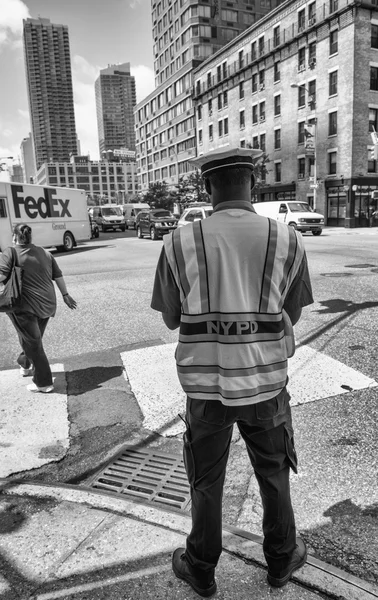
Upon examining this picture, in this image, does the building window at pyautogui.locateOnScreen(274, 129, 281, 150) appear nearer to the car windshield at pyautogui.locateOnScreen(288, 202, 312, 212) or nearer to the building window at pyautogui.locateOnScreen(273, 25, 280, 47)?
the building window at pyautogui.locateOnScreen(273, 25, 280, 47)

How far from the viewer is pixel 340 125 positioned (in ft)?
115

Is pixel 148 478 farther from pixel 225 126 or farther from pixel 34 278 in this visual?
pixel 225 126

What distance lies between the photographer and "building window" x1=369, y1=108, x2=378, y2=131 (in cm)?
3462

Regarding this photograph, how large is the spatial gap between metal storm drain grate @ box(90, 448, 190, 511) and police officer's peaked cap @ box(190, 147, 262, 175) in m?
2.07

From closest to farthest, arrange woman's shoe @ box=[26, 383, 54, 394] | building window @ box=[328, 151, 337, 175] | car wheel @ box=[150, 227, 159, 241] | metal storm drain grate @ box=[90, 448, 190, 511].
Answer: metal storm drain grate @ box=[90, 448, 190, 511] → woman's shoe @ box=[26, 383, 54, 394] → car wheel @ box=[150, 227, 159, 241] → building window @ box=[328, 151, 337, 175]

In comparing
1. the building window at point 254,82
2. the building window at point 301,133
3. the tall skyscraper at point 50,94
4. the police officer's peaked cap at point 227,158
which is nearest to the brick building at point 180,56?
the building window at point 254,82

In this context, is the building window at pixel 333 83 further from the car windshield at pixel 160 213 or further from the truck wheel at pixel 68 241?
the truck wheel at pixel 68 241

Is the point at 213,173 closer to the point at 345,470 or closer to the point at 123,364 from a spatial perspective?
the point at 345,470

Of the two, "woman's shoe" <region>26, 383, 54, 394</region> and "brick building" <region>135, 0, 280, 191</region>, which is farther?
"brick building" <region>135, 0, 280, 191</region>

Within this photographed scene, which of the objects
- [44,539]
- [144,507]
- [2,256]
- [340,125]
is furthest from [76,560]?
[340,125]

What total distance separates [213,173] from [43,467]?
259cm

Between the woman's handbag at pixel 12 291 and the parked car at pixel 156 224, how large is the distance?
21.2 metres

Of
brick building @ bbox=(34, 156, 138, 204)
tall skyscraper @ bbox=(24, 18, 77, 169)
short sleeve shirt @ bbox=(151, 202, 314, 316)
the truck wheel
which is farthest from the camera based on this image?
tall skyscraper @ bbox=(24, 18, 77, 169)

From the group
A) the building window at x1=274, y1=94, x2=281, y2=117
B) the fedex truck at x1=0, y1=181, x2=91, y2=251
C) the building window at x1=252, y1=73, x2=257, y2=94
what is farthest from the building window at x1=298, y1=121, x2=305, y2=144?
the fedex truck at x1=0, y1=181, x2=91, y2=251
